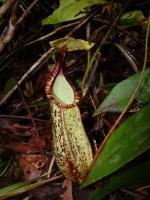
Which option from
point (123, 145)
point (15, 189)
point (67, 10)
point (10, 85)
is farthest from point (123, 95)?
point (10, 85)

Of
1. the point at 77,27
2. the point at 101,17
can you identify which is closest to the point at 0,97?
the point at 77,27

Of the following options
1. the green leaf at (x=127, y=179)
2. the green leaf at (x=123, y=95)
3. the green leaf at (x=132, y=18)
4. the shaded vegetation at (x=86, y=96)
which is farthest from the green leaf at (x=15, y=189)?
the green leaf at (x=132, y=18)

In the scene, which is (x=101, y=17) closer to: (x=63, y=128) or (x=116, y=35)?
(x=116, y=35)

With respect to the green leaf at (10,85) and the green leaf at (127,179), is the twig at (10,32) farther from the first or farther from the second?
the green leaf at (127,179)

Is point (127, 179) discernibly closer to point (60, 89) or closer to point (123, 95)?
point (123, 95)

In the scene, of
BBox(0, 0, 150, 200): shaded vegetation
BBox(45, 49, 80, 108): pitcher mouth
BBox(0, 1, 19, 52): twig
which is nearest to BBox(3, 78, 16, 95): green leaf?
BBox(0, 0, 150, 200): shaded vegetation
